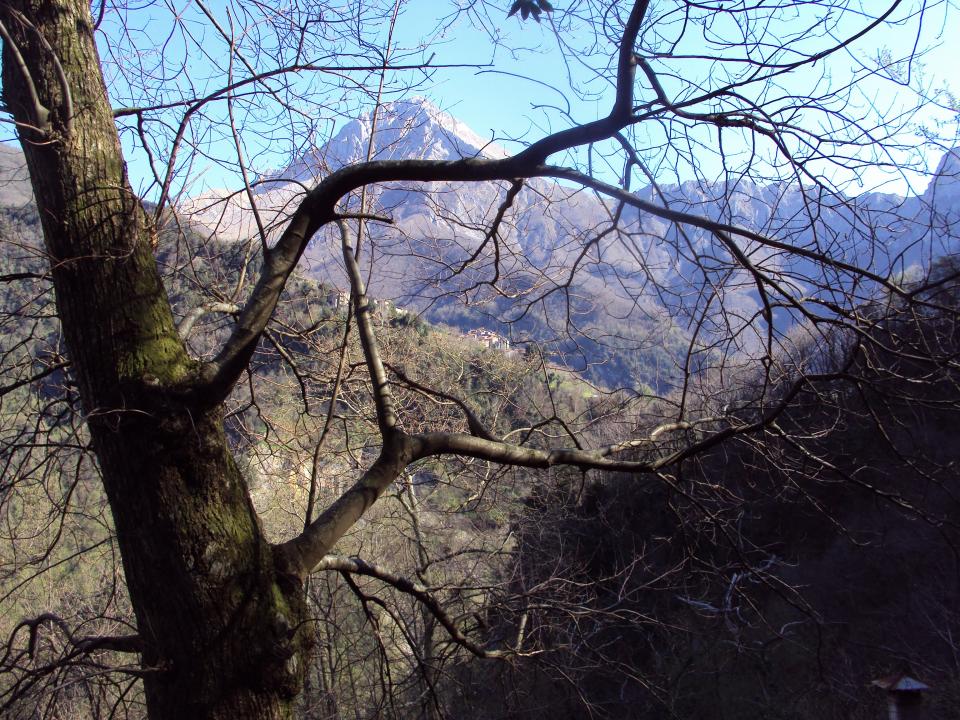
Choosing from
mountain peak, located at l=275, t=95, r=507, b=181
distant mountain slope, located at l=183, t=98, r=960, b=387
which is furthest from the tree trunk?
mountain peak, located at l=275, t=95, r=507, b=181

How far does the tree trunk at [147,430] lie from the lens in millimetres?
2016

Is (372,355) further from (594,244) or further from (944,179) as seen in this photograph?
(944,179)

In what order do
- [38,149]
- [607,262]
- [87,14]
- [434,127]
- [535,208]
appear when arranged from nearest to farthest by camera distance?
1. [38,149]
2. [87,14]
3. [607,262]
4. [535,208]
5. [434,127]

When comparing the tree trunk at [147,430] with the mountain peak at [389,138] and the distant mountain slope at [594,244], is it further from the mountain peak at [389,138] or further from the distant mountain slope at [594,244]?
the mountain peak at [389,138]

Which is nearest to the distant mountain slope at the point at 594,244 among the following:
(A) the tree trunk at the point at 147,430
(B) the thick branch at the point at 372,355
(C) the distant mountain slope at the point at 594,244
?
(C) the distant mountain slope at the point at 594,244

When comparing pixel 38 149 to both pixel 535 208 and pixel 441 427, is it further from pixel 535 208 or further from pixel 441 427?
pixel 441 427

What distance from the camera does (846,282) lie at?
259 centimetres

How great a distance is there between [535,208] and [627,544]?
34.0 ft

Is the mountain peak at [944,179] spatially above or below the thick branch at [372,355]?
below

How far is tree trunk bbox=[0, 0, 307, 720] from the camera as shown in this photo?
2016 mm

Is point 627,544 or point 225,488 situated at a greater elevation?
point 627,544

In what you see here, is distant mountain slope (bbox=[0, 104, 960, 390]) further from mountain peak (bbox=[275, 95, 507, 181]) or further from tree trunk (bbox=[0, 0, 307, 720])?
tree trunk (bbox=[0, 0, 307, 720])

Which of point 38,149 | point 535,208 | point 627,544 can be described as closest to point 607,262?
point 535,208

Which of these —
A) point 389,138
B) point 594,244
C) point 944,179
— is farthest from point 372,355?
point 944,179
